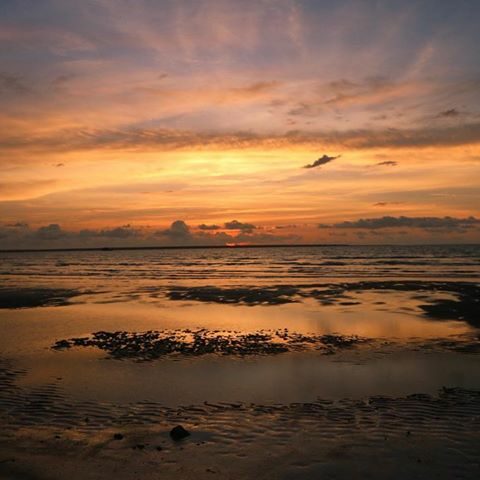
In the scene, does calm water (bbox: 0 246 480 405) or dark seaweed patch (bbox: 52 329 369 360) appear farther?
dark seaweed patch (bbox: 52 329 369 360)

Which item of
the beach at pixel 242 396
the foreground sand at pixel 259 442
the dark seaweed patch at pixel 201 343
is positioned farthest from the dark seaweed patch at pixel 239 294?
the foreground sand at pixel 259 442

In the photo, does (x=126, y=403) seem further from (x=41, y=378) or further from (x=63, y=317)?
(x=63, y=317)

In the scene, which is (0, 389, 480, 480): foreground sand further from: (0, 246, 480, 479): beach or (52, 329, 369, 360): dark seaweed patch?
(52, 329, 369, 360): dark seaweed patch

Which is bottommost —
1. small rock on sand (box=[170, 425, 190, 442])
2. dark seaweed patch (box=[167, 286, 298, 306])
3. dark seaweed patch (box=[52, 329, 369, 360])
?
dark seaweed patch (box=[167, 286, 298, 306])

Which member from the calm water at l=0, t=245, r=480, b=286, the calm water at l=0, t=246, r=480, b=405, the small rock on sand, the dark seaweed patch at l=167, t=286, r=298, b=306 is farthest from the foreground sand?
the calm water at l=0, t=245, r=480, b=286

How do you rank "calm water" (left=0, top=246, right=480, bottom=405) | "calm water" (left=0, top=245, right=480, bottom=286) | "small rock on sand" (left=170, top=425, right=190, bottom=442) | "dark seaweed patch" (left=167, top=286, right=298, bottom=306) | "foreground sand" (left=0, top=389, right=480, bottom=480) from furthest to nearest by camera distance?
"calm water" (left=0, top=245, right=480, bottom=286) < "dark seaweed patch" (left=167, top=286, right=298, bottom=306) < "calm water" (left=0, top=246, right=480, bottom=405) < "small rock on sand" (left=170, top=425, right=190, bottom=442) < "foreground sand" (left=0, top=389, right=480, bottom=480)

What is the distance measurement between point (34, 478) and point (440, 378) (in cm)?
1085

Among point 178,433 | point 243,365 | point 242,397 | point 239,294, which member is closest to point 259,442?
point 178,433

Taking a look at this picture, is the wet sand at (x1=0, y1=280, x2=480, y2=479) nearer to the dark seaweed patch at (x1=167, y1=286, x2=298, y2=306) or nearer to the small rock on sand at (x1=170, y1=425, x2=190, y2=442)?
the small rock on sand at (x1=170, y1=425, x2=190, y2=442)

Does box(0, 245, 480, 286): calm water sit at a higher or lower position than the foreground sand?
lower

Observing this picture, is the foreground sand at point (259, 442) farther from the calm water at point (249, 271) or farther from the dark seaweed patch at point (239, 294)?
the calm water at point (249, 271)

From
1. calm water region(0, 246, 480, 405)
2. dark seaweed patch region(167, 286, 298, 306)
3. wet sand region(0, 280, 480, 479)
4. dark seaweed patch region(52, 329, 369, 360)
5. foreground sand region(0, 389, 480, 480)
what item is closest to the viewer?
foreground sand region(0, 389, 480, 480)

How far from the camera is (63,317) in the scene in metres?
28.3

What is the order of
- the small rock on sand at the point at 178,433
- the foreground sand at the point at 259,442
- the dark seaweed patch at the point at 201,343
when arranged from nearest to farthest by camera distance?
the foreground sand at the point at 259,442 → the small rock on sand at the point at 178,433 → the dark seaweed patch at the point at 201,343
